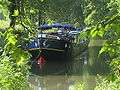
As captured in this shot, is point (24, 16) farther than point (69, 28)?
No

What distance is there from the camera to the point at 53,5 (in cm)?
2741

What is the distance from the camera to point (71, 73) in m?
18.9

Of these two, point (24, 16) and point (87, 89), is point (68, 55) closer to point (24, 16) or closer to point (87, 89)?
point (87, 89)

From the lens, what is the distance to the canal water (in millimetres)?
15953

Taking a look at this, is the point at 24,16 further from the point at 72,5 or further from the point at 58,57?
the point at 72,5

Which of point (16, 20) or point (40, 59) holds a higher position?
point (16, 20)

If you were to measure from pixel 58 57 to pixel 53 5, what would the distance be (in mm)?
6792

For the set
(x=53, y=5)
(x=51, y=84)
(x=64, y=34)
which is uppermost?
(x=53, y=5)

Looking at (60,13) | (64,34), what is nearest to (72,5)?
(60,13)

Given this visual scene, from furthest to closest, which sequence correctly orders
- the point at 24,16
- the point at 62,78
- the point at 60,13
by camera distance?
1. the point at 60,13
2. the point at 62,78
3. the point at 24,16

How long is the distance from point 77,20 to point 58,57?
10.9 metres

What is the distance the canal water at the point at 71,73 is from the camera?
16.0 metres

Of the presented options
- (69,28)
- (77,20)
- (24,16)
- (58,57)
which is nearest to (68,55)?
(58,57)

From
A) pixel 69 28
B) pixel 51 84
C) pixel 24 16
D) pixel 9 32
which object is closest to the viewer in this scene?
pixel 9 32
